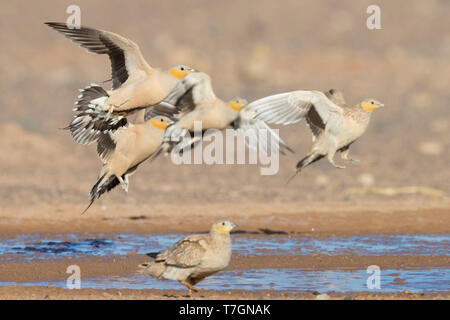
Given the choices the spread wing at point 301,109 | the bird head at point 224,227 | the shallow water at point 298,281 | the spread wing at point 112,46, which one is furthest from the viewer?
the spread wing at point 301,109

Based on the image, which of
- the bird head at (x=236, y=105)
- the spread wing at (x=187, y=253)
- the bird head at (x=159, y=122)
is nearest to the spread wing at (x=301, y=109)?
the bird head at (x=236, y=105)

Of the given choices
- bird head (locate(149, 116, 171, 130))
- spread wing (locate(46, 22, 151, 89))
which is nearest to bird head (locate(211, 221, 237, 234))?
bird head (locate(149, 116, 171, 130))

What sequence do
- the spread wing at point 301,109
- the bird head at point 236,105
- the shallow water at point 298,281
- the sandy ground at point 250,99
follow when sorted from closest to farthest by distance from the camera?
the shallow water at point 298,281, the spread wing at point 301,109, the bird head at point 236,105, the sandy ground at point 250,99

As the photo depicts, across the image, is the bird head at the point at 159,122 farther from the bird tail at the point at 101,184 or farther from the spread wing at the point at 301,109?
the spread wing at the point at 301,109

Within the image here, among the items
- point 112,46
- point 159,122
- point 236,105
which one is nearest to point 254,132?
point 236,105

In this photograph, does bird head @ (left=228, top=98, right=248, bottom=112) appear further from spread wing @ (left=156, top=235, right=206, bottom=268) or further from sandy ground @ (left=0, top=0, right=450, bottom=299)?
spread wing @ (left=156, top=235, right=206, bottom=268)

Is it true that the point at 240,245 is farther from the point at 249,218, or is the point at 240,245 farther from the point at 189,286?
the point at 189,286

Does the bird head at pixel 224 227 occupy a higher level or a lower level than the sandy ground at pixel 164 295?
higher

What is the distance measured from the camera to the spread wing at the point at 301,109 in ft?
29.8

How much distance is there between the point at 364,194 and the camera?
14.6 metres

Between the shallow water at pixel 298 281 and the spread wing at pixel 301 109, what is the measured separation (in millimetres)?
1422

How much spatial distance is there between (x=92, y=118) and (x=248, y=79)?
15.4 metres
